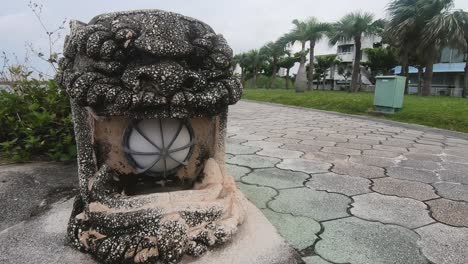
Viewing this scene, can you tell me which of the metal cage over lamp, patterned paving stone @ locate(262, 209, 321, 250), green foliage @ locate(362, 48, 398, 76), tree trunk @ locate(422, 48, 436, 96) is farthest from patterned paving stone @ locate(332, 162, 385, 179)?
green foliage @ locate(362, 48, 398, 76)

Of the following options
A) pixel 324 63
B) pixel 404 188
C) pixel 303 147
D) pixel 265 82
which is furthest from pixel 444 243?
pixel 324 63

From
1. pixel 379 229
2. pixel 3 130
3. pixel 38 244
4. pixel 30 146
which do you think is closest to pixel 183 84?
pixel 38 244

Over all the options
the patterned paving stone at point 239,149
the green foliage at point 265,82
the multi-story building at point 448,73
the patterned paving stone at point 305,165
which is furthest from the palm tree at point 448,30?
the green foliage at point 265,82

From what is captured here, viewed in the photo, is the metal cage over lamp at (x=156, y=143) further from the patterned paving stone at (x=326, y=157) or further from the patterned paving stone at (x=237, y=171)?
the patterned paving stone at (x=326, y=157)

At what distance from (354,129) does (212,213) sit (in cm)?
487

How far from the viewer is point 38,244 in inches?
61.4

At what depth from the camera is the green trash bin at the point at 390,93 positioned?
789 cm

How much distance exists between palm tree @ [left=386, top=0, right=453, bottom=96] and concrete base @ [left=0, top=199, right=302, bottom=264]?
20.0 m

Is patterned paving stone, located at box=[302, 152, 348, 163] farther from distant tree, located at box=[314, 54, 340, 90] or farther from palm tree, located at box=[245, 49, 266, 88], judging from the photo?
distant tree, located at box=[314, 54, 340, 90]

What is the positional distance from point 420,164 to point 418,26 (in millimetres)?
18974

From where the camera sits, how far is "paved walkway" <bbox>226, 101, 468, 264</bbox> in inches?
67.2

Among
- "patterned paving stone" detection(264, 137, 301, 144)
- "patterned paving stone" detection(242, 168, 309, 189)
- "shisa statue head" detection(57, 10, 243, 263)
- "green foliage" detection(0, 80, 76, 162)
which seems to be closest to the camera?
"shisa statue head" detection(57, 10, 243, 263)

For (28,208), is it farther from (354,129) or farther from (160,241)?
(354,129)

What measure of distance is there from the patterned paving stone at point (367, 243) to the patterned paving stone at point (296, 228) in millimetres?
56
